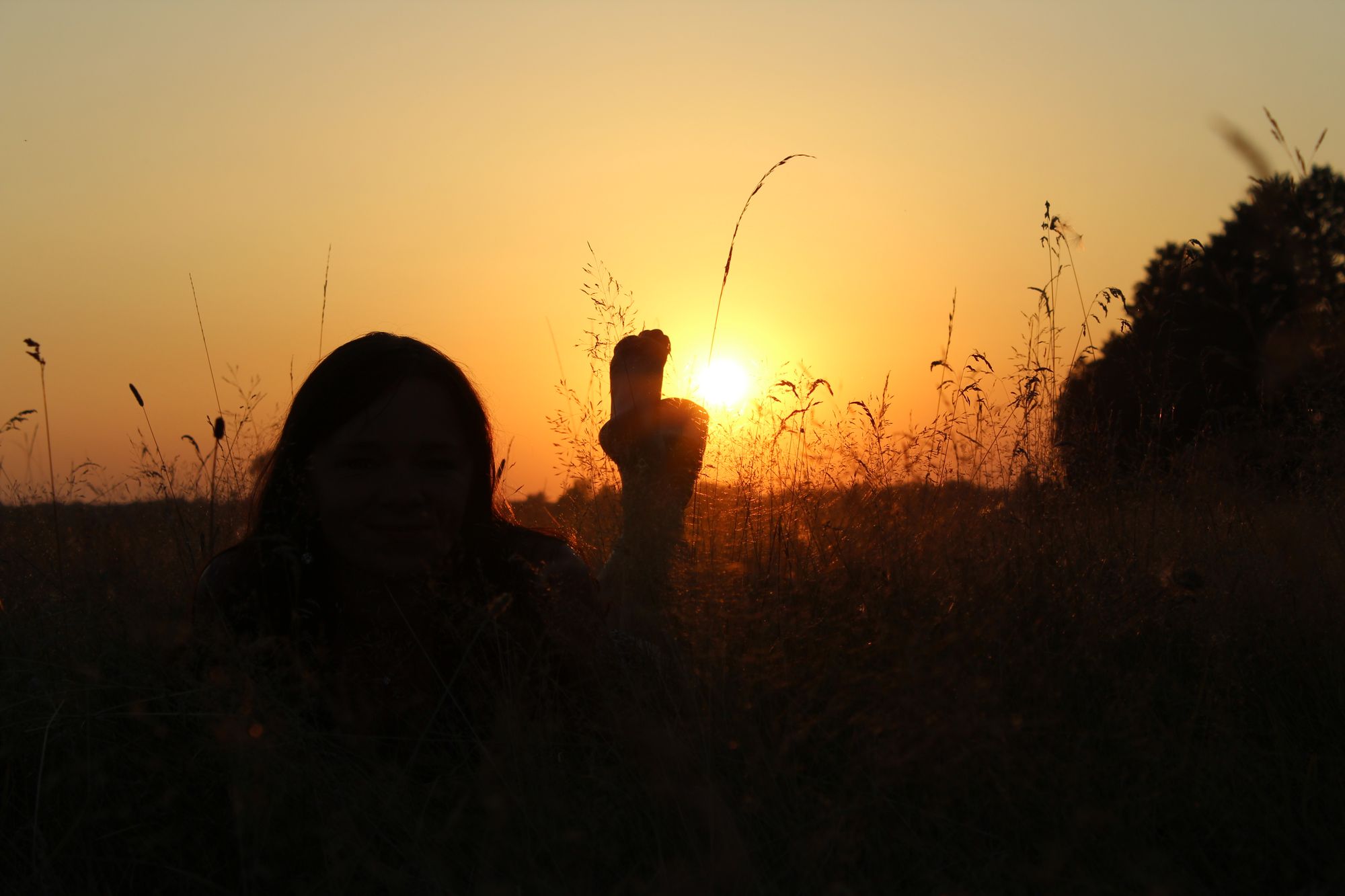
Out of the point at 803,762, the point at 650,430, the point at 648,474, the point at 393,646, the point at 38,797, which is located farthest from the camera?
the point at 650,430

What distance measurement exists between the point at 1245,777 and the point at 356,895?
1.22m

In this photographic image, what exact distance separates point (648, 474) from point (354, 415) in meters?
1.31

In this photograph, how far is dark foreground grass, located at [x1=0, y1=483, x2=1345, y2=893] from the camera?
4.04 ft

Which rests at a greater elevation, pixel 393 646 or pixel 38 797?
pixel 393 646

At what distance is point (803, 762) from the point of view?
1.47 meters

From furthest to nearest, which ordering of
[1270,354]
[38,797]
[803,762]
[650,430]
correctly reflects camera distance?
[650,430] → [1270,354] → [803,762] → [38,797]

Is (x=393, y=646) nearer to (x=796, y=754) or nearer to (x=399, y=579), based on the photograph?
(x=399, y=579)

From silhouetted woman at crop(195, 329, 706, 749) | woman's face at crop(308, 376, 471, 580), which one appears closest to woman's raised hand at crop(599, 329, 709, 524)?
silhouetted woman at crop(195, 329, 706, 749)

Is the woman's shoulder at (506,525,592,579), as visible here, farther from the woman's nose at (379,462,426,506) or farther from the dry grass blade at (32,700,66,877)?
the dry grass blade at (32,700,66,877)

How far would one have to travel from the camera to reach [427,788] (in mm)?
1467

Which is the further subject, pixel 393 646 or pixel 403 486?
pixel 403 486

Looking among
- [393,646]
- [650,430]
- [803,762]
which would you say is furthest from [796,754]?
[650,430]

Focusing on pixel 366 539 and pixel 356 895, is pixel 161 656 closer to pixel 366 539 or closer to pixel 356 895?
pixel 366 539

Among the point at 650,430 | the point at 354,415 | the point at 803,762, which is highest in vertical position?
the point at 650,430
